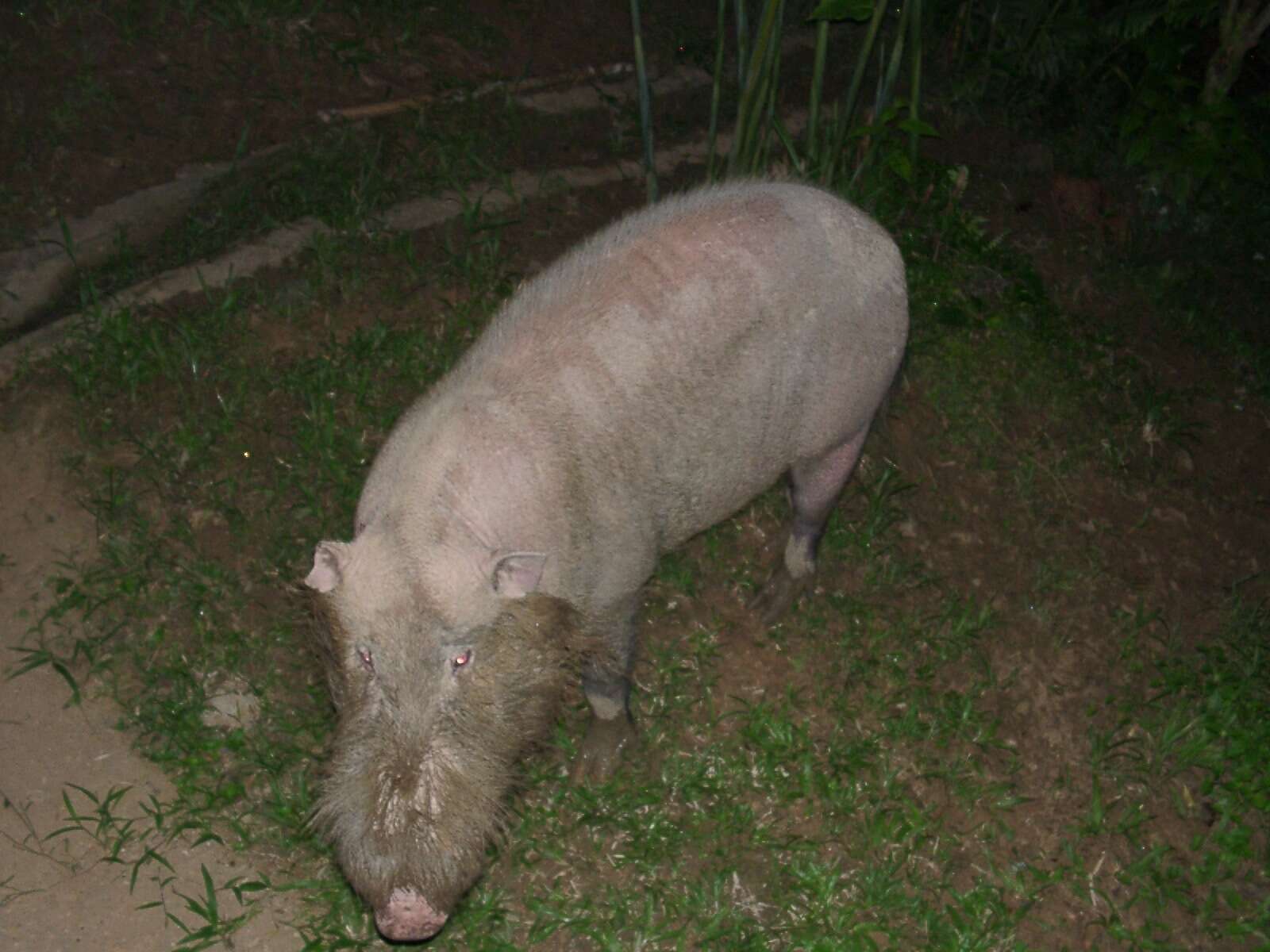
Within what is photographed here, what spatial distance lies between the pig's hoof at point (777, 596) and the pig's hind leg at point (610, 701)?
0.76 meters

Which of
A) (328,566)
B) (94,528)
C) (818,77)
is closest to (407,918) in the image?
(328,566)

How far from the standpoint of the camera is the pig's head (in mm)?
2578

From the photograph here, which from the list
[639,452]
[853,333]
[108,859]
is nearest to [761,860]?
[639,452]

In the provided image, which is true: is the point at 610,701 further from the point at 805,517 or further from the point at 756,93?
the point at 756,93

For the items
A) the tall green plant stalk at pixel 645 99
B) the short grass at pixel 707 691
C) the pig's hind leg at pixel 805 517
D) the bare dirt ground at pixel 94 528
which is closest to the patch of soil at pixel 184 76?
the bare dirt ground at pixel 94 528

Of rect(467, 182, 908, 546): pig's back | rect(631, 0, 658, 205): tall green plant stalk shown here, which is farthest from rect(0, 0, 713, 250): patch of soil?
rect(467, 182, 908, 546): pig's back

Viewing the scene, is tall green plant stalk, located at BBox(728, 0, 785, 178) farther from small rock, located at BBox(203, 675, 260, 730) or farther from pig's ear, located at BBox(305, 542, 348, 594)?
small rock, located at BBox(203, 675, 260, 730)

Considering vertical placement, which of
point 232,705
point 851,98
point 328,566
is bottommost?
point 232,705

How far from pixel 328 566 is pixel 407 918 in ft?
2.85

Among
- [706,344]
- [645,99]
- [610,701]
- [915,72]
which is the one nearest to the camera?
[706,344]

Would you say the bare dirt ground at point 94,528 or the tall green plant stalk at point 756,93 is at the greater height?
the tall green plant stalk at point 756,93

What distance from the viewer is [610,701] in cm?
371

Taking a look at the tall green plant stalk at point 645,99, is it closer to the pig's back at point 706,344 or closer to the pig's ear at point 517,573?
the pig's back at point 706,344

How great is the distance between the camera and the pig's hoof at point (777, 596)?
437cm
